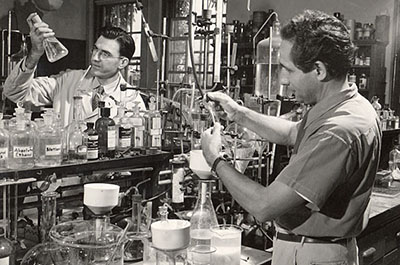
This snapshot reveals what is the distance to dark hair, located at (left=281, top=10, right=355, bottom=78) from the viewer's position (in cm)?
179

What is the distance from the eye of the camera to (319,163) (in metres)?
1.62

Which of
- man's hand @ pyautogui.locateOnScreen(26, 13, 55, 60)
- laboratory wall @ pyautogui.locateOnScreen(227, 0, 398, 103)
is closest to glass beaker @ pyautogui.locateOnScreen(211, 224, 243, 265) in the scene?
man's hand @ pyautogui.locateOnScreen(26, 13, 55, 60)

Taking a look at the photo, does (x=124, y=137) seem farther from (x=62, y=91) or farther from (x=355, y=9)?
(x=355, y=9)

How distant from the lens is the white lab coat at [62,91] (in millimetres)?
2105

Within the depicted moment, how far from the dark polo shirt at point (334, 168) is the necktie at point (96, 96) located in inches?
35.6

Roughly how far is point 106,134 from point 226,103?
21.7 inches

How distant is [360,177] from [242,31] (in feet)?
15.2

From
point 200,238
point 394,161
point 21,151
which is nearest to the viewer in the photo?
point 21,151

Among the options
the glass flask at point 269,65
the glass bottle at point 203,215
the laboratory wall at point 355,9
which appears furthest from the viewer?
the laboratory wall at point 355,9

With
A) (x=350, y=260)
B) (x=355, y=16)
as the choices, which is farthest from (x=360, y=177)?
(x=355, y=16)

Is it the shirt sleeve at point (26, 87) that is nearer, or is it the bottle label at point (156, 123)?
the shirt sleeve at point (26, 87)

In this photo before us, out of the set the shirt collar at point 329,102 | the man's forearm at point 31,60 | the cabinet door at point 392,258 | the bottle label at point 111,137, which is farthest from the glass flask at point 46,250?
the cabinet door at point 392,258

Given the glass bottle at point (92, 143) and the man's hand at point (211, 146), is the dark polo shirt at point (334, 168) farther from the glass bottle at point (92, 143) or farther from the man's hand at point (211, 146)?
the glass bottle at point (92, 143)

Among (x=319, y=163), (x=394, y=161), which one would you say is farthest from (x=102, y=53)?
(x=394, y=161)
